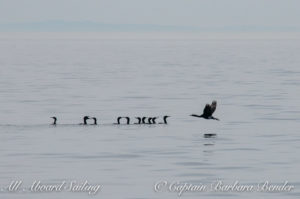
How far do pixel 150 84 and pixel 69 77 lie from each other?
38.9ft

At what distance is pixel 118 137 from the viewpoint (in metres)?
38.6

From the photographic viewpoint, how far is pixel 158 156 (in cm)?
3312

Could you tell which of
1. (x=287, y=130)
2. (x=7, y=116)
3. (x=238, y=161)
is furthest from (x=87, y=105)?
(x=238, y=161)

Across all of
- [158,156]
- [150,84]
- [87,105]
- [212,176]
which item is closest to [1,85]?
[150,84]

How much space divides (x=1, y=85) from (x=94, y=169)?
133 feet

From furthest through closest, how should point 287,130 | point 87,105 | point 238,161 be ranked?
point 87,105, point 287,130, point 238,161

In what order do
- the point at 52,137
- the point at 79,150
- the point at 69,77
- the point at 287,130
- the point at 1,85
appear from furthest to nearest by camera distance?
the point at 69,77 → the point at 1,85 → the point at 287,130 → the point at 52,137 → the point at 79,150

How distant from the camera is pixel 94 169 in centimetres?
3028

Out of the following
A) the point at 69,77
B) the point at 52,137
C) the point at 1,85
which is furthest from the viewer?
the point at 69,77

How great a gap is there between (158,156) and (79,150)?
2883 millimetres

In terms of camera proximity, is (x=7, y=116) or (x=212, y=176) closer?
(x=212, y=176)

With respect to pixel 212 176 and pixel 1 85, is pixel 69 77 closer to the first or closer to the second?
pixel 1 85

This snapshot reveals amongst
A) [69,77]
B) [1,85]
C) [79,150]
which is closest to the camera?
[79,150]

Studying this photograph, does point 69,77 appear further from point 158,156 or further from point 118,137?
point 158,156
